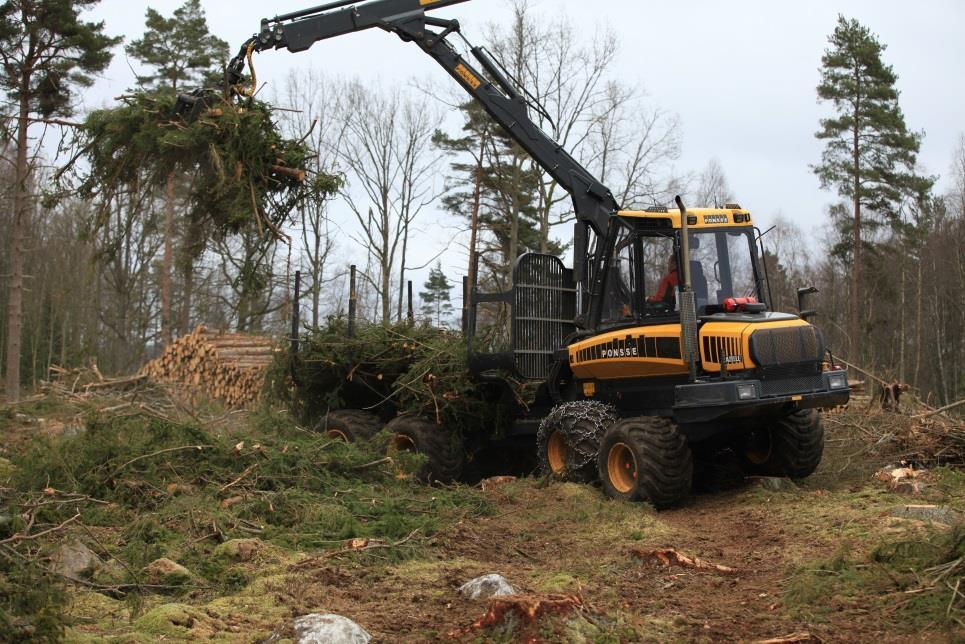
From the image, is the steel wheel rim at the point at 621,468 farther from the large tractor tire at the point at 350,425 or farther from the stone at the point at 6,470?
the stone at the point at 6,470

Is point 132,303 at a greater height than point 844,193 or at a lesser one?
lesser

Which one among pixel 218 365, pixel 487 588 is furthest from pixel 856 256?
pixel 487 588

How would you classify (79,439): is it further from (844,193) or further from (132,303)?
(132,303)

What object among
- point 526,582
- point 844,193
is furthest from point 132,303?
point 526,582

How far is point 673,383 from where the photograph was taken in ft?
30.5

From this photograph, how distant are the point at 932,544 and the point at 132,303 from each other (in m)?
33.3

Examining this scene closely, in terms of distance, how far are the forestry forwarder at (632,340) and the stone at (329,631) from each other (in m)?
4.47

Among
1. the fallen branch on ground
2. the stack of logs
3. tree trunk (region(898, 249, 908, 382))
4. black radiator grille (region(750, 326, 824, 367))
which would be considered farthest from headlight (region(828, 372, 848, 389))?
tree trunk (region(898, 249, 908, 382))

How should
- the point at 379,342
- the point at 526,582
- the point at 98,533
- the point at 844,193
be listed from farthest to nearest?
the point at 844,193, the point at 379,342, the point at 98,533, the point at 526,582

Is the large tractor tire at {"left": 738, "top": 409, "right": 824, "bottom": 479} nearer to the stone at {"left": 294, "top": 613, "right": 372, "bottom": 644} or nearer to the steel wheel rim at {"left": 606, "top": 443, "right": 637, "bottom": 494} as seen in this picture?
the steel wheel rim at {"left": 606, "top": 443, "right": 637, "bottom": 494}

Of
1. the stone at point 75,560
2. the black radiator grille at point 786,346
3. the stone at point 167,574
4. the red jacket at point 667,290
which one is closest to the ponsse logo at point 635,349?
the red jacket at point 667,290

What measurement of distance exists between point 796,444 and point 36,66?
46.3ft

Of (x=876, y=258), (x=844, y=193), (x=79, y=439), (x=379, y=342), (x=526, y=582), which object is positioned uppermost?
(x=844, y=193)

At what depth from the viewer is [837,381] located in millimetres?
9148
